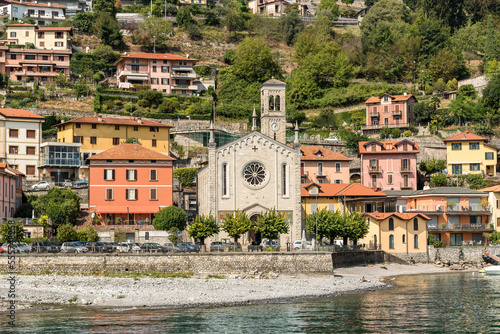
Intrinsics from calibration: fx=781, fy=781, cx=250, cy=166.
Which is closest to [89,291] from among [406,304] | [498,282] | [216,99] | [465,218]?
[406,304]

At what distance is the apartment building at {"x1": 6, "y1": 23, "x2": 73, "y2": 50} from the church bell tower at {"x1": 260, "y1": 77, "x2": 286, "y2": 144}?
61677 millimetres

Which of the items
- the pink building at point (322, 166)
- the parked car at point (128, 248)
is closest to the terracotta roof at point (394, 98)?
the pink building at point (322, 166)

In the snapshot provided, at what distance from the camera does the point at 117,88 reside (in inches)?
4823

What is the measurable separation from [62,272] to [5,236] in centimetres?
730

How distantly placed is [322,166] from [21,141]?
35322mm

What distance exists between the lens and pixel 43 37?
133125 mm

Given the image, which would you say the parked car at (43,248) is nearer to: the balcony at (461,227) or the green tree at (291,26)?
the balcony at (461,227)

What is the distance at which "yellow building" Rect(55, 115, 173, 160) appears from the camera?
94.6 meters

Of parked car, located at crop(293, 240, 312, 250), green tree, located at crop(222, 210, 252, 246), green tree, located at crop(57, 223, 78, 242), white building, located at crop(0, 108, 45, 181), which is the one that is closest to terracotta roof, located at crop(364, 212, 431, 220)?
parked car, located at crop(293, 240, 312, 250)

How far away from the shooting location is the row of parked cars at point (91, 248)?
57.7 metres

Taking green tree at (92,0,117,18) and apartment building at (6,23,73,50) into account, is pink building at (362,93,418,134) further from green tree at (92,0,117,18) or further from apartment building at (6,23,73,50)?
green tree at (92,0,117,18)

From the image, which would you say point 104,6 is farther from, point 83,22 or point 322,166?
point 322,166

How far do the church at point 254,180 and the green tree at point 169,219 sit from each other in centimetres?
274

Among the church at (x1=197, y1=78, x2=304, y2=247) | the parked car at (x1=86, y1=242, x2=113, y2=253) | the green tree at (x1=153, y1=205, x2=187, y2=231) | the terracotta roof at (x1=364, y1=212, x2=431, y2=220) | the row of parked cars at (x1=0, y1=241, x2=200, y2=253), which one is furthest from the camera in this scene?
the terracotta roof at (x1=364, y1=212, x2=431, y2=220)
